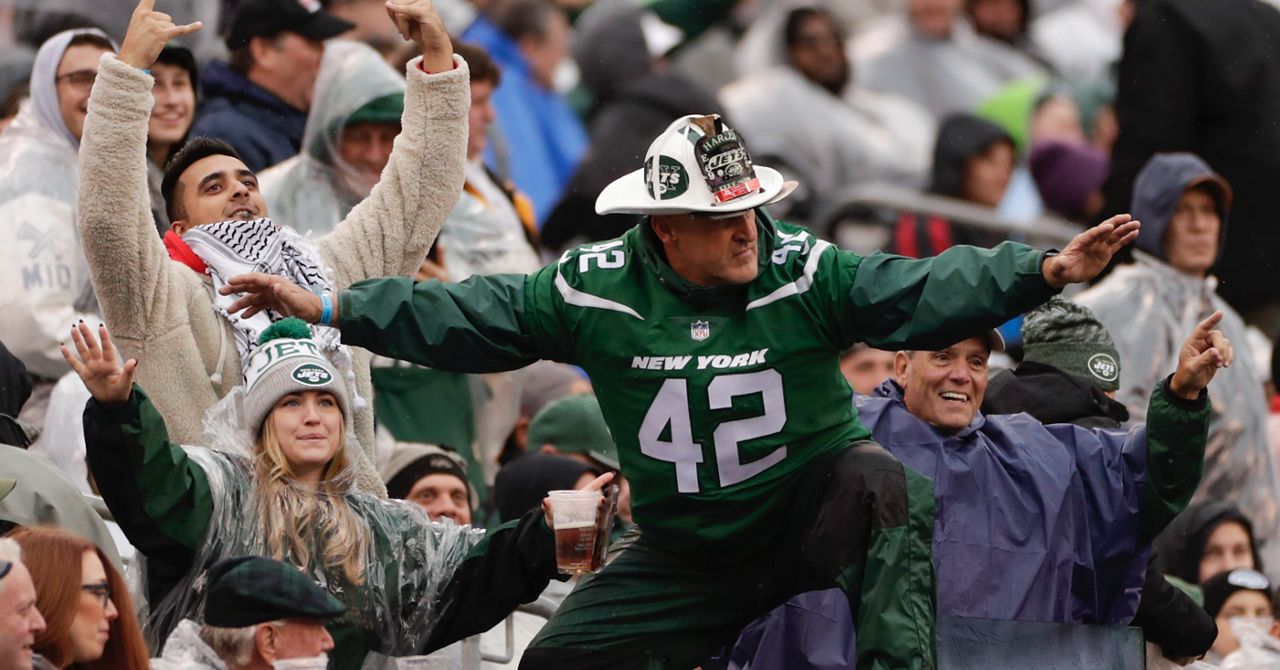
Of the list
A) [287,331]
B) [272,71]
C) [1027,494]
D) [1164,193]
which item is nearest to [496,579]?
[287,331]

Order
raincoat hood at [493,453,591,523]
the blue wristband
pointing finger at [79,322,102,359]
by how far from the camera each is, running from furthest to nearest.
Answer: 1. raincoat hood at [493,453,591,523]
2. the blue wristband
3. pointing finger at [79,322,102,359]

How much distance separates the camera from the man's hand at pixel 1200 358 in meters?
8.88

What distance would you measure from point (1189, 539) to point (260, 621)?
18.0 feet

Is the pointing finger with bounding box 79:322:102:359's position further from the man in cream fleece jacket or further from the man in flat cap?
the man in cream fleece jacket

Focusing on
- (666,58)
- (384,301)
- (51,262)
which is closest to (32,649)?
(384,301)

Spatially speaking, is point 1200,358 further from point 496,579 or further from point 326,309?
point 326,309

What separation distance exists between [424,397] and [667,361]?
106 inches

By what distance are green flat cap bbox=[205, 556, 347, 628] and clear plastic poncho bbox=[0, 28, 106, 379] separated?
2759 millimetres

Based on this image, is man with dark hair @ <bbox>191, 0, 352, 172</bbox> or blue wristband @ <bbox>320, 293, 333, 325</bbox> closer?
blue wristband @ <bbox>320, 293, 333, 325</bbox>

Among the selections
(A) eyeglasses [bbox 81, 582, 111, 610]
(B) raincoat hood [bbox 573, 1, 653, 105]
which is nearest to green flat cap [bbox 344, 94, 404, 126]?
(A) eyeglasses [bbox 81, 582, 111, 610]

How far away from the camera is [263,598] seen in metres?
7.54

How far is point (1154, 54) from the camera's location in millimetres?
14172

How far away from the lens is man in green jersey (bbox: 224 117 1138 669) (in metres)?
8.44

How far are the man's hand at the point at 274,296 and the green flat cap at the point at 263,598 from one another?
105 centimetres
